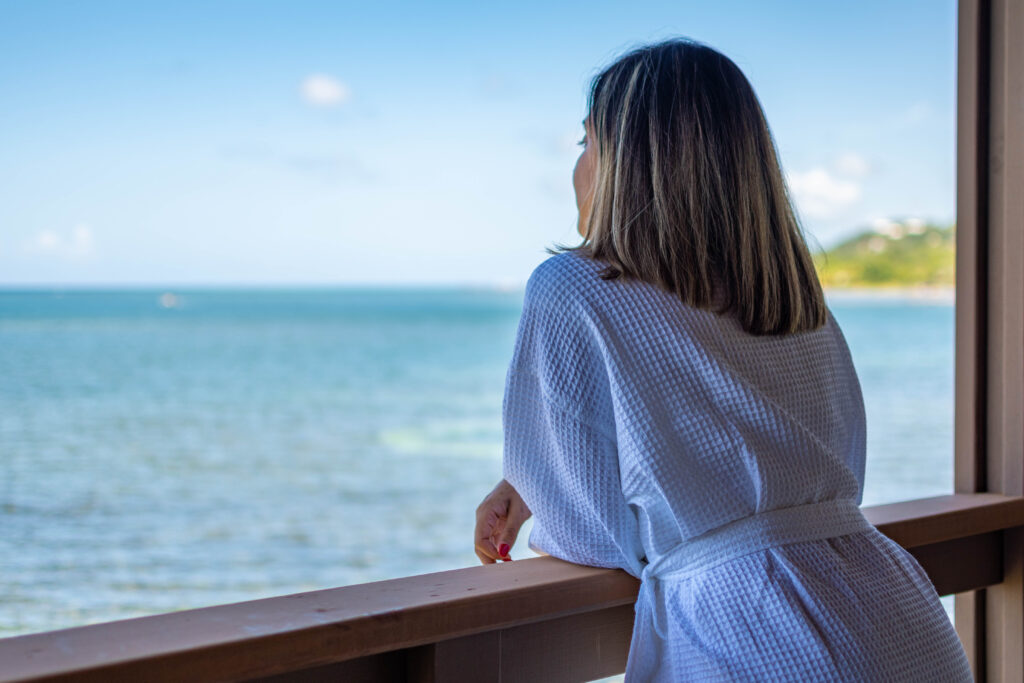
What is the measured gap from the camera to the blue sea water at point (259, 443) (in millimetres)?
9398

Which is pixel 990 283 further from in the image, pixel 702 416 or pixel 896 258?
pixel 896 258

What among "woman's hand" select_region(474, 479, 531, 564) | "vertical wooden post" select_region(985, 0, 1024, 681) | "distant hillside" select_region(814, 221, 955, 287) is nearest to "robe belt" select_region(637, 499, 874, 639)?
"woman's hand" select_region(474, 479, 531, 564)

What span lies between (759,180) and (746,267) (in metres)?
0.10

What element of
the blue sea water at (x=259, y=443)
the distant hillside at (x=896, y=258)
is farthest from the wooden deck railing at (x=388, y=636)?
the distant hillside at (x=896, y=258)

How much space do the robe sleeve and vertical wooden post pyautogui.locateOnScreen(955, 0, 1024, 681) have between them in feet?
2.99

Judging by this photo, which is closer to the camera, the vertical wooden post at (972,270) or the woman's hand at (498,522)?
the woman's hand at (498,522)

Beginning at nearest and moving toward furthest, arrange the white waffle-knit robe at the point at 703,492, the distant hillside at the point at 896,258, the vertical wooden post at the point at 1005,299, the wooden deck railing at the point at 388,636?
the wooden deck railing at the point at 388,636 → the white waffle-knit robe at the point at 703,492 → the vertical wooden post at the point at 1005,299 → the distant hillside at the point at 896,258

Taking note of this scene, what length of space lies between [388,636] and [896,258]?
2713cm

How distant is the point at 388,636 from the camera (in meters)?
0.81

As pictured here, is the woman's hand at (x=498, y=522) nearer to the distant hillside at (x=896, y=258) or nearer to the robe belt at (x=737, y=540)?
the robe belt at (x=737, y=540)

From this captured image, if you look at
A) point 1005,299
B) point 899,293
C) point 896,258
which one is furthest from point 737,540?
point 899,293

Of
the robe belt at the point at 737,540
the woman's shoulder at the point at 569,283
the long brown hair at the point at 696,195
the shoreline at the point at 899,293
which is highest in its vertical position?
the shoreline at the point at 899,293

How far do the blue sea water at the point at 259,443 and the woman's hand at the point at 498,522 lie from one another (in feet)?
25.3

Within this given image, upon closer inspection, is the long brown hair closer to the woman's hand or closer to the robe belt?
the robe belt
